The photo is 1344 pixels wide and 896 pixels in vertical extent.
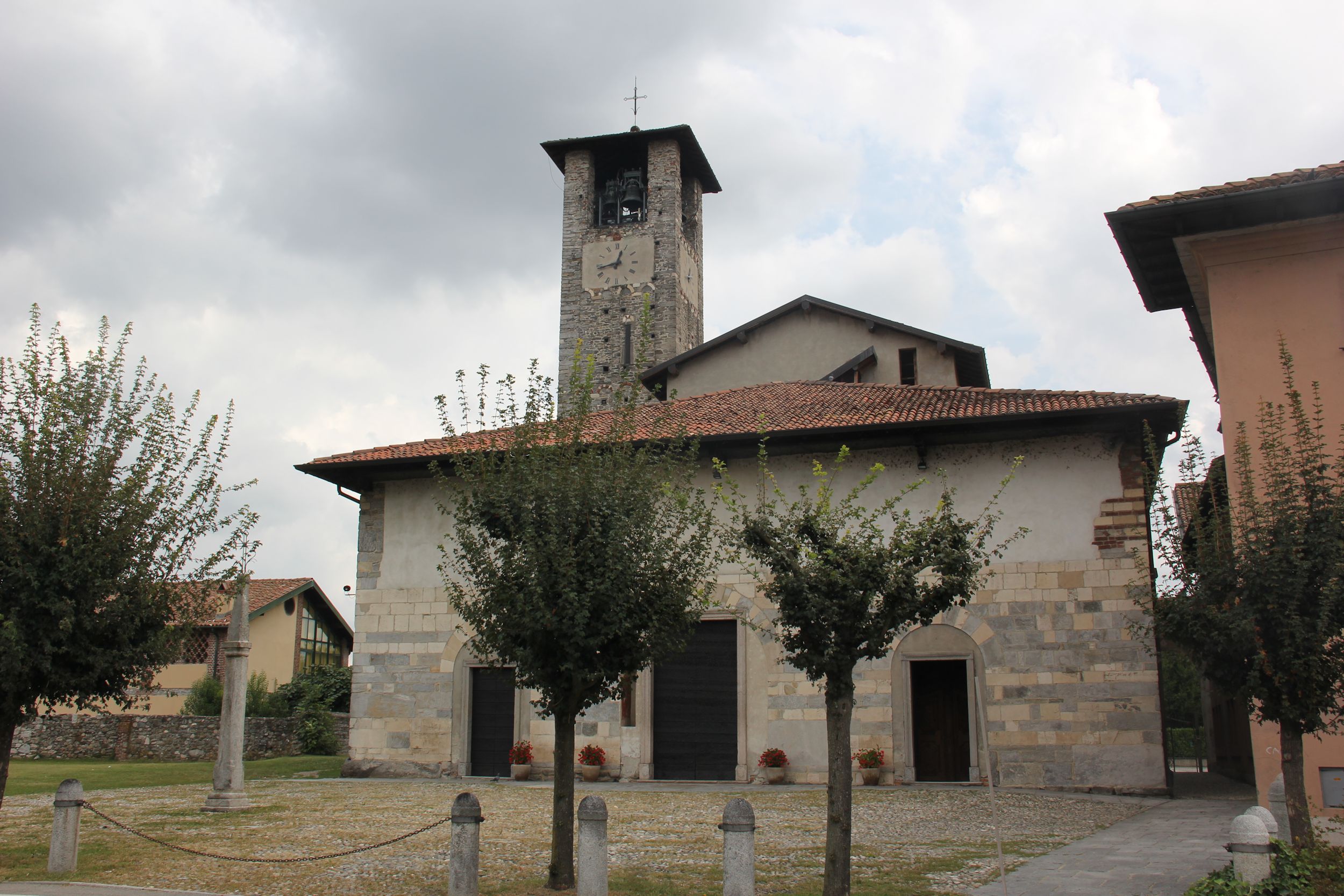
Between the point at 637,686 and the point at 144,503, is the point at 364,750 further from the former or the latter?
the point at 144,503

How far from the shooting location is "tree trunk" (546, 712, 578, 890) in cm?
810

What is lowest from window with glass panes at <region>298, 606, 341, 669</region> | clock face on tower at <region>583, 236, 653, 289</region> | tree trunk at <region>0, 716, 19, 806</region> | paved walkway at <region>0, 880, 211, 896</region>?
paved walkway at <region>0, 880, 211, 896</region>

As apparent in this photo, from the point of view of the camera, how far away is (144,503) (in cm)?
976

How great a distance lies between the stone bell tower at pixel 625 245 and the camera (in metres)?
37.5

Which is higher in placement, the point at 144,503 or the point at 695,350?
the point at 695,350

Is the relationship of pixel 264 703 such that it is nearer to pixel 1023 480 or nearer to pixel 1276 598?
pixel 1023 480

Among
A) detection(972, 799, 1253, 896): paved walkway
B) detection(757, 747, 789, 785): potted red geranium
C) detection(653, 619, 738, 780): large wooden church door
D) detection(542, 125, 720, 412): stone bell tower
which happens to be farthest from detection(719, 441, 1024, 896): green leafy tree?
detection(542, 125, 720, 412): stone bell tower

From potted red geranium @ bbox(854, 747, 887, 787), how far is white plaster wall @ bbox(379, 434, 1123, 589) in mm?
3620

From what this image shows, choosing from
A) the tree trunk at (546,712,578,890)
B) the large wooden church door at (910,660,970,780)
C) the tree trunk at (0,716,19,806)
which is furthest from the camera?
the large wooden church door at (910,660,970,780)

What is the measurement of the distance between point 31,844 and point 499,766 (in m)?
8.96

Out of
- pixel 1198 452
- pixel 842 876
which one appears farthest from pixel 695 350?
pixel 842 876

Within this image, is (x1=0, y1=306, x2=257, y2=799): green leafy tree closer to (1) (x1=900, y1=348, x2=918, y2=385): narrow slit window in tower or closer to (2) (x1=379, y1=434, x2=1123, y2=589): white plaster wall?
(2) (x1=379, y1=434, x2=1123, y2=589): white plaster wall

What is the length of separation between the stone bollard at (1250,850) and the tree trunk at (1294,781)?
1.37 metres

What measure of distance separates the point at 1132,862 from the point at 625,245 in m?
32.0
